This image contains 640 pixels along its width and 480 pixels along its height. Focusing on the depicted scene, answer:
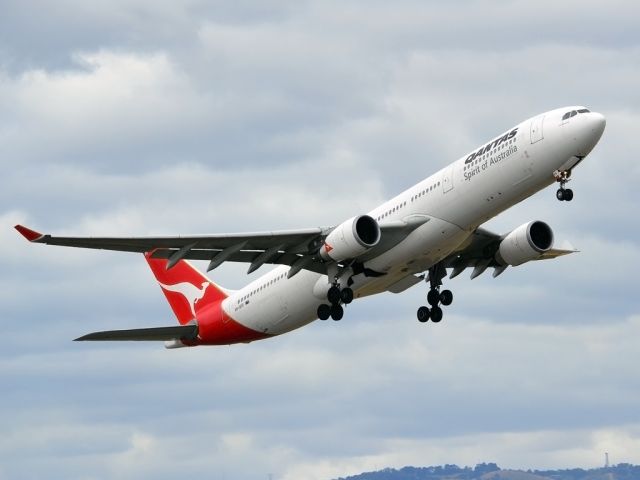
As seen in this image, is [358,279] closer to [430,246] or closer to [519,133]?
[430,246]

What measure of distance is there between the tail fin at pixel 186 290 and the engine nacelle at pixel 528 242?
13.7 meters

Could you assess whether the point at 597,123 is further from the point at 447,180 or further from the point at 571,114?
the point at 447,180

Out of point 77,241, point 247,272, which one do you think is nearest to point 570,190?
point 247,272

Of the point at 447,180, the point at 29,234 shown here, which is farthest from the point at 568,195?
the point at 29,234

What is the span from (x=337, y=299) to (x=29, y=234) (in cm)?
1303

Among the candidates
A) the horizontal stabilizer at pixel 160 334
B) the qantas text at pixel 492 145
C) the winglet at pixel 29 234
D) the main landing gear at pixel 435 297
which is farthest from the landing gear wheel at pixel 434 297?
the winglet at pixel 29 234

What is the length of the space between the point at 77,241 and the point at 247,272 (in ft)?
24.3

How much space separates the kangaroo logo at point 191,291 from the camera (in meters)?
62.6

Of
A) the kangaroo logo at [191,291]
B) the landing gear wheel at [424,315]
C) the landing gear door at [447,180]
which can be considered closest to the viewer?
the landing gear door at [447,180]

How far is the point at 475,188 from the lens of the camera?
4847cm

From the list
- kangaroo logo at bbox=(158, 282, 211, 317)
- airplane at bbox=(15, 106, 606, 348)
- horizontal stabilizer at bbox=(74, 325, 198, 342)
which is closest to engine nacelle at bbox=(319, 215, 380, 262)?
airplane at bbox=(15, 106, 606, 348)

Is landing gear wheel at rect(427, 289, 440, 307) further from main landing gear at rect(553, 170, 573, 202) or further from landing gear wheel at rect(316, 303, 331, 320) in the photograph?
main landing gear at rect(553, 170, 573, 202)

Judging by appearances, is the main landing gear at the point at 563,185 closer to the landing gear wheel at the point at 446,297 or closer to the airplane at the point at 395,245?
the airplane at the point at 395,245

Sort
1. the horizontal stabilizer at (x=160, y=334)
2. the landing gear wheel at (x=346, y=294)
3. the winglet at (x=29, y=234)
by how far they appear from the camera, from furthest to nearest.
Result: the horizontal stabilizer at (x=160, y=334) → the landing gear wheel at (x=346, y=294) → the winglet at (x=29, y=234)
